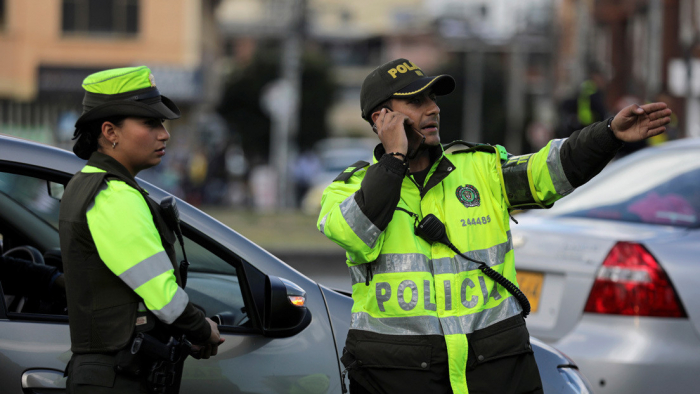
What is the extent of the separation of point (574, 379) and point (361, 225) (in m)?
1.36

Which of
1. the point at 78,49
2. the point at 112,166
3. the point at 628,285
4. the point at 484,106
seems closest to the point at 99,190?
the point at 112,166

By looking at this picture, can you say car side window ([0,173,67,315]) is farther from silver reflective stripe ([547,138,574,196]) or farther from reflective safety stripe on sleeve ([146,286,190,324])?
silver reflective stripe ([547,138,574,196])

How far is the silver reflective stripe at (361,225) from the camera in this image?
7.61 ft

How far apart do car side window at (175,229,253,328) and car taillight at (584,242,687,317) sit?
1680 mm

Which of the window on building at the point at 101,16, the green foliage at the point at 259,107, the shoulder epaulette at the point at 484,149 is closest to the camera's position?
the shoulder epaulette at the point at 484,149

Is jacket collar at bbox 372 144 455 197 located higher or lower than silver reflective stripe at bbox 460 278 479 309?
higher

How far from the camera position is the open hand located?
2.45 metres

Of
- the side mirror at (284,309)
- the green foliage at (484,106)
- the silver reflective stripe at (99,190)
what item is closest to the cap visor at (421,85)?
the side mirror at (284,309)

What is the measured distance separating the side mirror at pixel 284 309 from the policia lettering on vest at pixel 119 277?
0.38m

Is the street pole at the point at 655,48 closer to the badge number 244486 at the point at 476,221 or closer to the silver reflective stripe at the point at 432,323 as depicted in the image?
the badge number 244486 at the point at 476,221

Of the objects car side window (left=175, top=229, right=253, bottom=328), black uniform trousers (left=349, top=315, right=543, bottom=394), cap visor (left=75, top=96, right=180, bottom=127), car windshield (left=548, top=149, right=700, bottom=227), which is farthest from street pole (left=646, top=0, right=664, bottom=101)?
cap visor (left=75, top=96, right=180, bottom=127)

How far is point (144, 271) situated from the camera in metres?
2.26

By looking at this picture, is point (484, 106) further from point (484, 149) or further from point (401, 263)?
point (401, 263)

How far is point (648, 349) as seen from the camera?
374 cm
